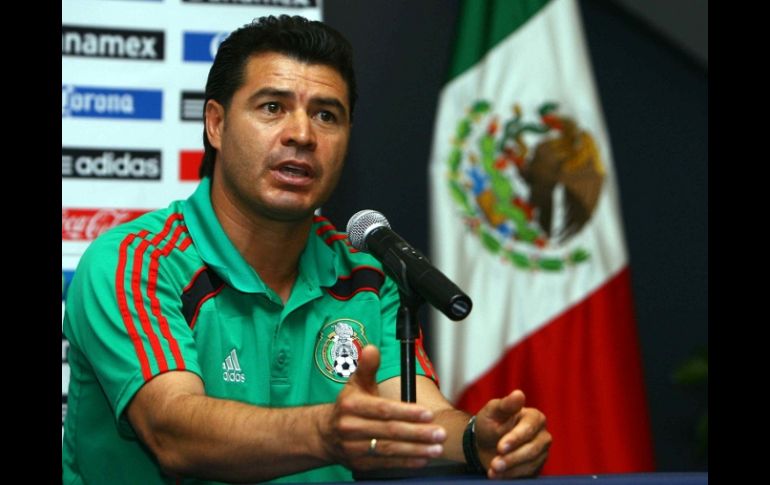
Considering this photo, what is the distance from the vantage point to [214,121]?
2367 mm

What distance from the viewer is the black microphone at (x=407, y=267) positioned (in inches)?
53.9

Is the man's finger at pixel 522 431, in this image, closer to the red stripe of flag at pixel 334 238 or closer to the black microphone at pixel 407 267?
the black microphone at pixel 407 267

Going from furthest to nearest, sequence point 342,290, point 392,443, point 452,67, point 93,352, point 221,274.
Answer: point 452,67 → point 342,290 → point 221,274 → point 93,352 → point 392,443

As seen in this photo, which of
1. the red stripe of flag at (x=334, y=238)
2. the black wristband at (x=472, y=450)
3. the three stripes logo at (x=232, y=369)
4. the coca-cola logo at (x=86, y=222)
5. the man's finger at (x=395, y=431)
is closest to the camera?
Answer: the man's finger at (x=395, y=431)

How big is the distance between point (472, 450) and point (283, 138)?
31.8 inches

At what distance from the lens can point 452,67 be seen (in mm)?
3213

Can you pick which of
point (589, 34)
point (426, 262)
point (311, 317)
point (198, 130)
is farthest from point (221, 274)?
point (589, 34)

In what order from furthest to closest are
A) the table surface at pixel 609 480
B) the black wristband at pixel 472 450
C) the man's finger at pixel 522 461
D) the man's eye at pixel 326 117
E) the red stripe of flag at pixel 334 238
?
the red stripe of flag at pixel 334 238 → the man's eye at pixel 326 117 → the black wristband at pixel 472 450 → the man's finger at pixel 522 461 → the table surface at pixel 609 480

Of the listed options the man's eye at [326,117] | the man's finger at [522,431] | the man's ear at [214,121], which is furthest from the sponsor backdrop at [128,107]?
the man's finger at [522,431]

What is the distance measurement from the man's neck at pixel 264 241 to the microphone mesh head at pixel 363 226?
1.94 feet

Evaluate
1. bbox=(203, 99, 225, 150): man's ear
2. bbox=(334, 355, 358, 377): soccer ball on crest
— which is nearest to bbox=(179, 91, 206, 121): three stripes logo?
bbox=(203, 99, 225, 150): man's ear

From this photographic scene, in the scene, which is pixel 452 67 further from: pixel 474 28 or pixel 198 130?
pixel 198 130

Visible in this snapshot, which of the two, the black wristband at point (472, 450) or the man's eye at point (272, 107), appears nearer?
the black wristband at point (472, 450)

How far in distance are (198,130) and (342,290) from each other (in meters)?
0.99
